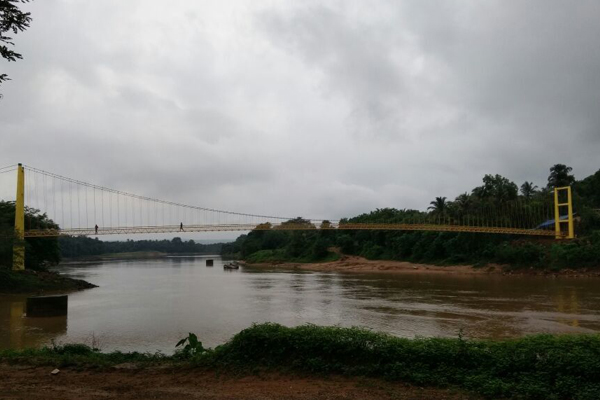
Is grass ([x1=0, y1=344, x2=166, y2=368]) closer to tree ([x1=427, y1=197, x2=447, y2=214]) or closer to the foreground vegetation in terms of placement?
the foreground vegetation

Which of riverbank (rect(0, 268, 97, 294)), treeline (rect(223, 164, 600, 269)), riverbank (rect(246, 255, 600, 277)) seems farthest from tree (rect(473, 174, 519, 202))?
riverbank (rect(0, 268, 97, 294))

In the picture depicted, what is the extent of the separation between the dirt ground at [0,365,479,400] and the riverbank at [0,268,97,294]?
26.0m

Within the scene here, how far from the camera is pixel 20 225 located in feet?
121

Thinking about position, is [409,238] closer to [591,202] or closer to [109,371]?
[591,202]

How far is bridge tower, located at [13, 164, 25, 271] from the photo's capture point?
32594 millimetres

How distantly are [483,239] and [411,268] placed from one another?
28.4ft

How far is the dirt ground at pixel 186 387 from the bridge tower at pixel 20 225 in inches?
1155

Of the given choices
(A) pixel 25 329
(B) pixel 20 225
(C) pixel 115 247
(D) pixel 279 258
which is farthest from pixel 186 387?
(C) pixel 115 247

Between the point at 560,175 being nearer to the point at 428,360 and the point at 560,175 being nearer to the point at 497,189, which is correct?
the point at 497,189

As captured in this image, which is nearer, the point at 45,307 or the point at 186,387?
the point at 186,387

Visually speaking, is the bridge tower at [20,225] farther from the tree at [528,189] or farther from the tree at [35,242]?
the tree at [528,189]

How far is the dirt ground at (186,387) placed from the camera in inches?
228

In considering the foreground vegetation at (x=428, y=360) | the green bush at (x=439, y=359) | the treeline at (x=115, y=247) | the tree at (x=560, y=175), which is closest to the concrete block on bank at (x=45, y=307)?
the foreground vegetation at (x=428, y=360)

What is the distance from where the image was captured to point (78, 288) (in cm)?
3366
